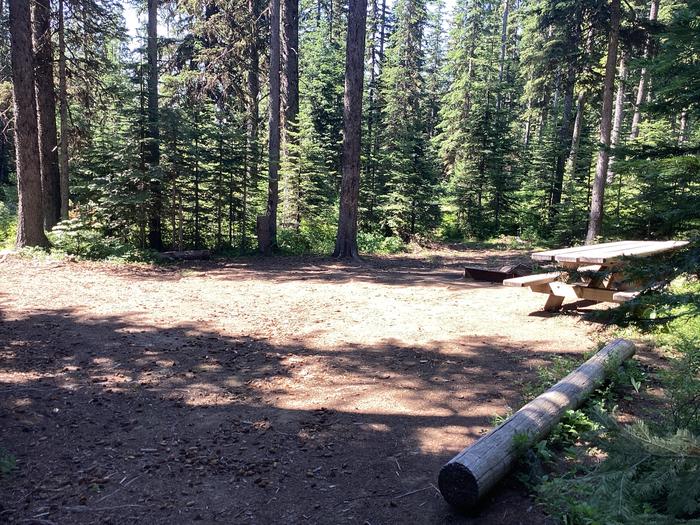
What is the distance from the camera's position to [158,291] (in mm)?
9859

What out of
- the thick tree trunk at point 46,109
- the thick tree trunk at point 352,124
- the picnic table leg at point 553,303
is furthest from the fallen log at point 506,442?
the thick tree trunk at point 46,109

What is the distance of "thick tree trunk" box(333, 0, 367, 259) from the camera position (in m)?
14.5

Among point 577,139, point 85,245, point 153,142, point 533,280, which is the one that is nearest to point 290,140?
point 153,142

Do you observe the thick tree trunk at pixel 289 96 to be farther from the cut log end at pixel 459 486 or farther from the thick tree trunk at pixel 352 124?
the cut log end at pixel 459 486

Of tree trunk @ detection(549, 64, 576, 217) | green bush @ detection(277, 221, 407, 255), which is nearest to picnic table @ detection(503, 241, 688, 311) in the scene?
green bush @ detection(277, 221, 407, 255)

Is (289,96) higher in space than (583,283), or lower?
higher

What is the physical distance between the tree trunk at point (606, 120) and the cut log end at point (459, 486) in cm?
1368

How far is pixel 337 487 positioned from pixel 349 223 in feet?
39.4

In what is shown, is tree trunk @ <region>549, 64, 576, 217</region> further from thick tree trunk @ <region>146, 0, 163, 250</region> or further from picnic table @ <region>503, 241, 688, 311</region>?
thick tree trunk @ <region>146, 0, 163, 250</region>

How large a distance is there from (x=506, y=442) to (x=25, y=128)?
13509mm

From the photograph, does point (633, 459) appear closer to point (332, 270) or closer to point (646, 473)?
point (646, 473)

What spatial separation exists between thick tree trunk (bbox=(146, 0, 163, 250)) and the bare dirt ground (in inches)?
187

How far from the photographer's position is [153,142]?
1386 cm

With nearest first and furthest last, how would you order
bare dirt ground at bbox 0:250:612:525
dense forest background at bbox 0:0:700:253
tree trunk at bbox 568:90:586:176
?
bare dirt ground at bbox 0:250:612:525, dense forest background at bbox 0:0:700:253, tree trunk at bbox 568:90:586:176
